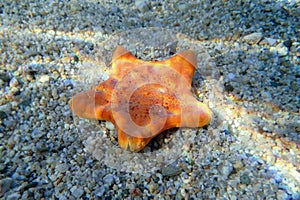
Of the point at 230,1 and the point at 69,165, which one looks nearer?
the point at 69,165

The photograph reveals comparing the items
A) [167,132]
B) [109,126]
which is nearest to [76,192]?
[109,126]

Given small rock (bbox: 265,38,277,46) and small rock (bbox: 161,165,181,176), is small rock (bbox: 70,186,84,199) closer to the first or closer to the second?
small rock (bbox: 161,165,181,176)

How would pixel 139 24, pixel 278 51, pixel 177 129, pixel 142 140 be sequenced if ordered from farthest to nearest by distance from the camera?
pixel 139 24 → pixel 278 51 → pixel 177 129 → pixel 142 140

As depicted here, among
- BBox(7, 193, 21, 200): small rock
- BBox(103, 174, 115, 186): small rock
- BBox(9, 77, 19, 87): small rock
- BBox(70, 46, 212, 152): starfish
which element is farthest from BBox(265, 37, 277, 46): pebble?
BBox(7, 193, 21, 200): small rock

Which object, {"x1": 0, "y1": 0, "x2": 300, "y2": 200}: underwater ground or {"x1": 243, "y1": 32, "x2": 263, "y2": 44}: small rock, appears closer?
{"x1": 0, "y1": 0, "x2": 300, "y2": 200}: underwater ground

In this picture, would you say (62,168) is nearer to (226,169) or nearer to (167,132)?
(167,132)

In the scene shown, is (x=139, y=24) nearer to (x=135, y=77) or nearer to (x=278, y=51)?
(x=135, y=77)

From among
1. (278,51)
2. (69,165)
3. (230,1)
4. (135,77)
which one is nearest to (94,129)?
(69,165)
